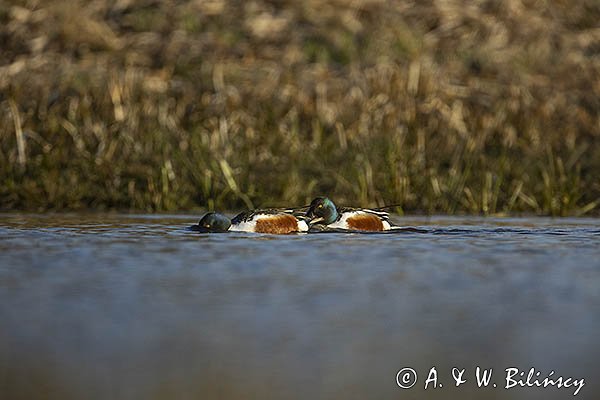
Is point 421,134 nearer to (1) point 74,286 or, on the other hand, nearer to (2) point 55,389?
(1) point 74,286

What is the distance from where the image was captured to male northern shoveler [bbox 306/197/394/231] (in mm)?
7559

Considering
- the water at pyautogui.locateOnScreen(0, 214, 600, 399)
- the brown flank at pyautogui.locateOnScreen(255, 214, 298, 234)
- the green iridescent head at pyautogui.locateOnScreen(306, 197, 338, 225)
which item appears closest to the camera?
the water at pyautogui.locateOnScreen(0, 214, 600, 399)

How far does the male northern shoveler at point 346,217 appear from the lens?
24.8ft

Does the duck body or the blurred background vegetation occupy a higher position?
the blurred background vegetation

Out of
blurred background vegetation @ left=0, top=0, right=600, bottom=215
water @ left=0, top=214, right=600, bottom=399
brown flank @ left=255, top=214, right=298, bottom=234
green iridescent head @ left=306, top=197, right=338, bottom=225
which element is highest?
blurred background vegetation @ left=0, top=0, right=600, bottom=215

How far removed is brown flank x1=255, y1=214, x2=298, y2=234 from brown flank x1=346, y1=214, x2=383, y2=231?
38cm

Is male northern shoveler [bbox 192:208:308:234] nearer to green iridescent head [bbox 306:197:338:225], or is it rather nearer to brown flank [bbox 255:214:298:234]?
brown flank [bbox 255:214:298:234]

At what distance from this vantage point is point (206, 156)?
10.2 meters

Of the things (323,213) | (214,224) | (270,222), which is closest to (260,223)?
(270,222)

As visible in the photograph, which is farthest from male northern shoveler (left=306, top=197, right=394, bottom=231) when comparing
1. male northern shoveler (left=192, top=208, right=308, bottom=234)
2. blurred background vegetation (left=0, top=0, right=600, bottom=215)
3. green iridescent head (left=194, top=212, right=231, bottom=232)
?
blurred background vegetation (left=0, top=0, right=600, bottom=215)

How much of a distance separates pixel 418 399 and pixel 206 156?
7284mm

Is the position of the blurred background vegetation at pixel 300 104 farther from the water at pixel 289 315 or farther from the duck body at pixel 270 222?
the water at pixel 289 315

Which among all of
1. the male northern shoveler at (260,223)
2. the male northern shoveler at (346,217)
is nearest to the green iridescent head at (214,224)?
the male northern shoveler at (260,223)

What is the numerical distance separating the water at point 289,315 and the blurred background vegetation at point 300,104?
2.93 metres
